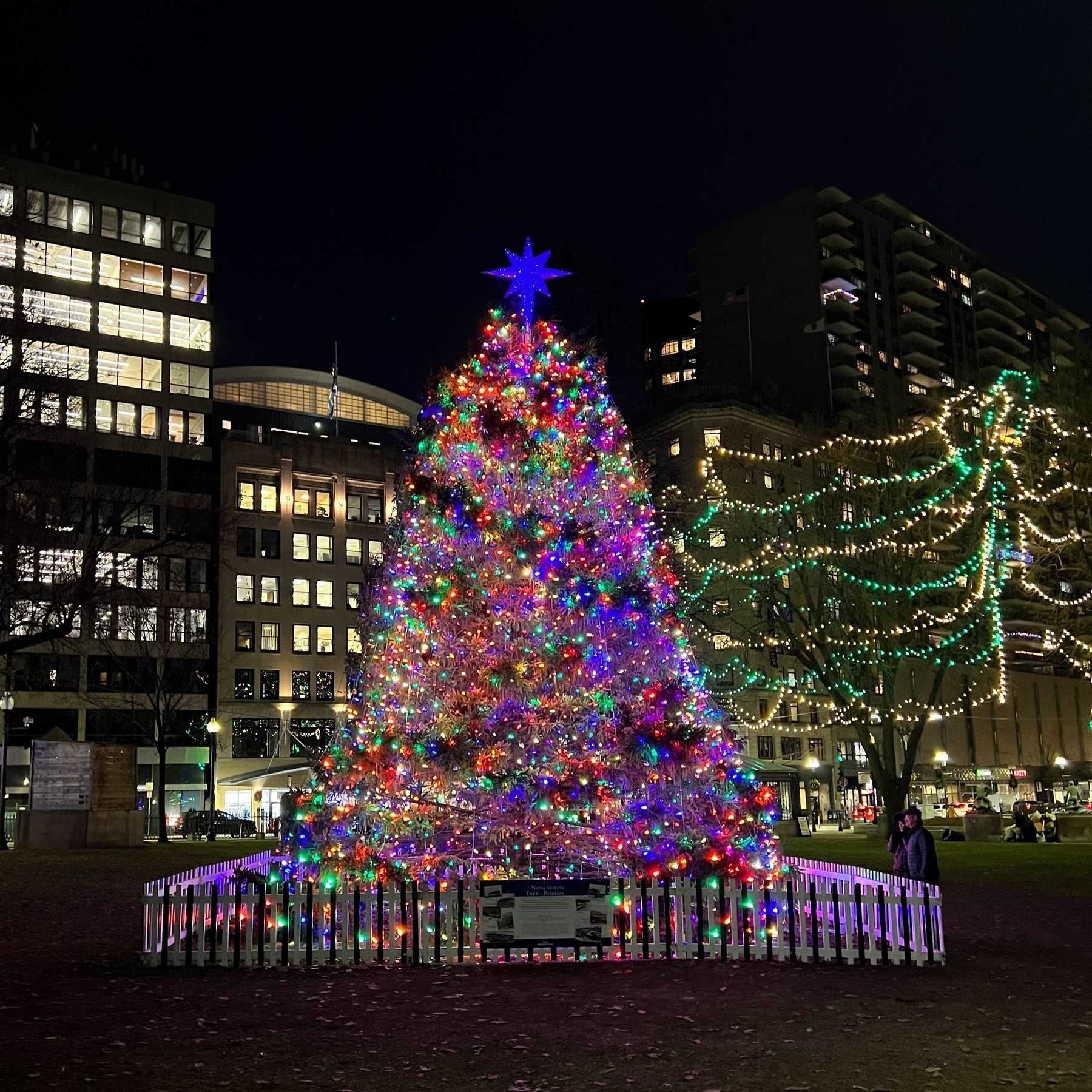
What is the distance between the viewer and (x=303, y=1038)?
928cm

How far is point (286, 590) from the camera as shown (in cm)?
7438

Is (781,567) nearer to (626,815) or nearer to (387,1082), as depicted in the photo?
(626,815)

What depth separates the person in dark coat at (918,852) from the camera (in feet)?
50.4

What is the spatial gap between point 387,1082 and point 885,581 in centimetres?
3277

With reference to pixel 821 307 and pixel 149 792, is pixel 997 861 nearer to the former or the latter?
pixel 149 792

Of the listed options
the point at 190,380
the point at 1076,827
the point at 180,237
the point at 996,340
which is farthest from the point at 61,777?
the point at 996,340

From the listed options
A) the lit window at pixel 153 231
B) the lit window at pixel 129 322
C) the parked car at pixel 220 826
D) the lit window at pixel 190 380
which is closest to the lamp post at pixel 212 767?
the parked car at pixel 220 826

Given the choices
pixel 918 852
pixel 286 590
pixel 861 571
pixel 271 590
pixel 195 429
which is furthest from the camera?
pixel 286 590

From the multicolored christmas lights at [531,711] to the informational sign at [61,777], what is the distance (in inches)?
883

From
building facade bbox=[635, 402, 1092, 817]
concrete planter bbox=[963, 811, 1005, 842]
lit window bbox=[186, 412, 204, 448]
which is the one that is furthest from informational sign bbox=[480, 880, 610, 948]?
lit window bbox=[186, 412, 204, 448]

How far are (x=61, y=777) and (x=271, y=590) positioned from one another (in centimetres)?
3901

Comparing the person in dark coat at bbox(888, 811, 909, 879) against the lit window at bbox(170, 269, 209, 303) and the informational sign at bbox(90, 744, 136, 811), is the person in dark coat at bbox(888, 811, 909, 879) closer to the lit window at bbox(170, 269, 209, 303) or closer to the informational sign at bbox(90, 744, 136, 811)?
the informational sign at bbox(90, 744, 136, 811)

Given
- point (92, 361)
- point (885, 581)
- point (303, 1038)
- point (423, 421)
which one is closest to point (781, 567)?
point (885, 581)

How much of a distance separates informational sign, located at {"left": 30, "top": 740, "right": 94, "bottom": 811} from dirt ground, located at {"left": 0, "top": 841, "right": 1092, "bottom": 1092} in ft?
69.0
